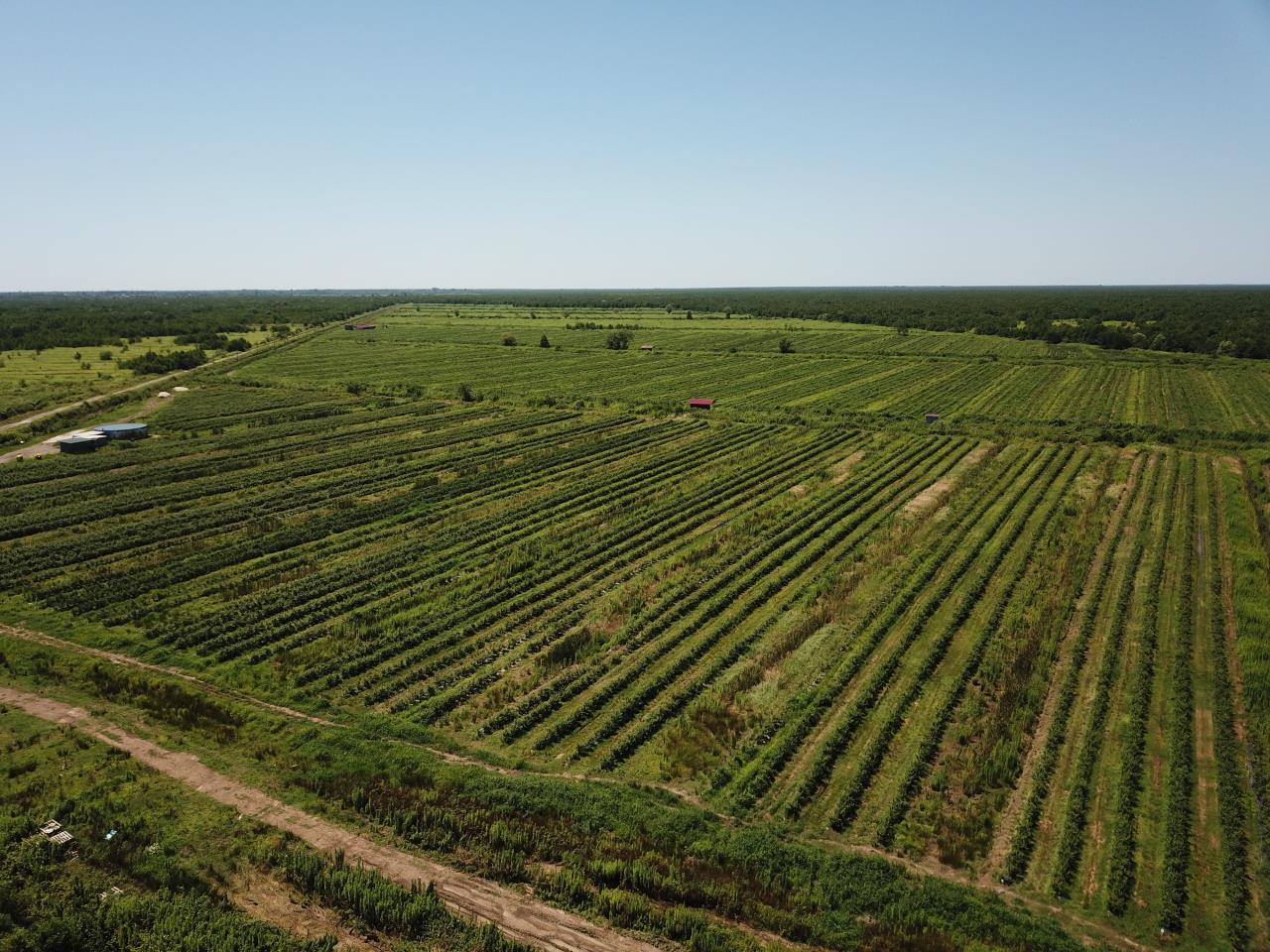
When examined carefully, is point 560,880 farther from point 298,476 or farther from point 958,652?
point 298,476

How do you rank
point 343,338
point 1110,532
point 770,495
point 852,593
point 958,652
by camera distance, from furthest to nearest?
point 343,338, point 770,495, point 1110,532, point 852,593, point 958,652

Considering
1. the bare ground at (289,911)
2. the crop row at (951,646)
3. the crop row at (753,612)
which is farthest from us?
the crop row at (753,612)

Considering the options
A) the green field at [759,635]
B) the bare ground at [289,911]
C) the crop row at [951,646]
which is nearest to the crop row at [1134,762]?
the green field at [759,635]

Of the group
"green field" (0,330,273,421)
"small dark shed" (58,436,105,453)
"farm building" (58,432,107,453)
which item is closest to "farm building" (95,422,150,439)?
"farm building" (58,432,107,453)

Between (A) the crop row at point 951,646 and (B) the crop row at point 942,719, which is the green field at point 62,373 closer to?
(A) the crop row at point 951,646

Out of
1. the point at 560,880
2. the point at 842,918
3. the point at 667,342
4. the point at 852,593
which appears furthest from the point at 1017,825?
the point at 667,342

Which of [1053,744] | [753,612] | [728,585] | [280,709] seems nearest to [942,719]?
[1053,744]

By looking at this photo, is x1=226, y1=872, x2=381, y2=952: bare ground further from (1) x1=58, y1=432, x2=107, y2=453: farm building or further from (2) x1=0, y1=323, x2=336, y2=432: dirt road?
(2) x1=0, y1=323, x2=336, y2=432: dirt road
